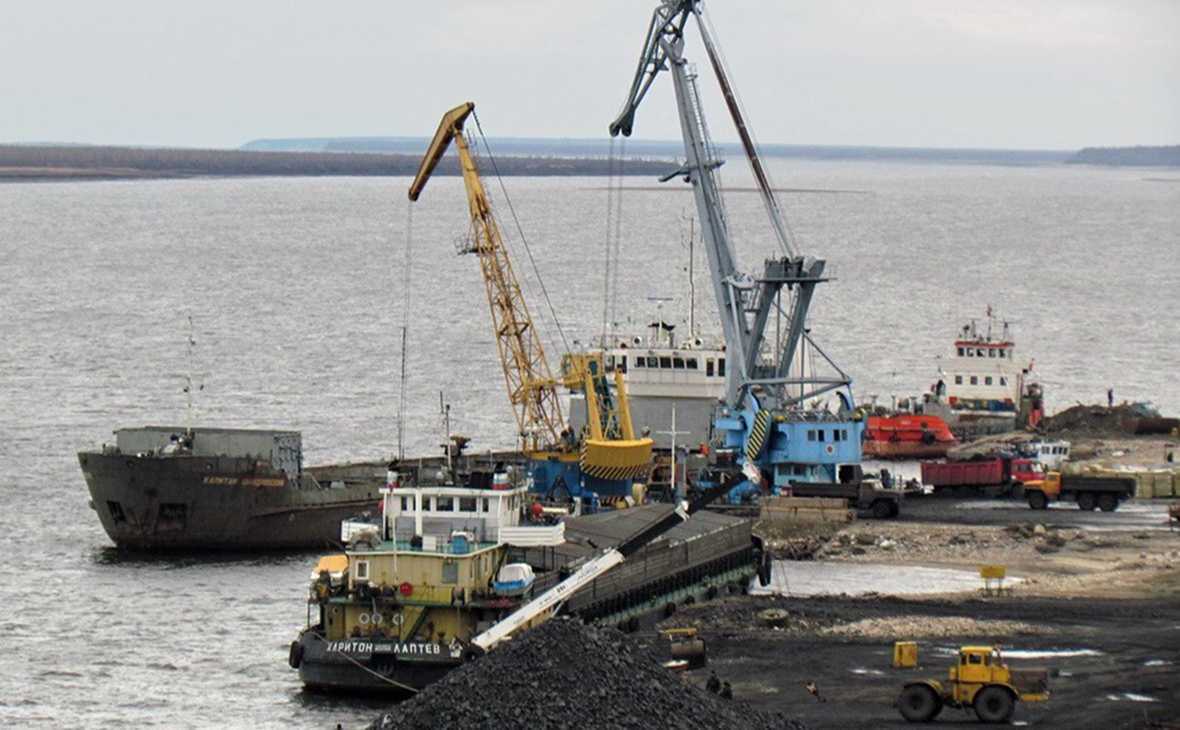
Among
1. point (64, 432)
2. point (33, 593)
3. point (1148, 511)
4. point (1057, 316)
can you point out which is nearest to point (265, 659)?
point (33, 593)

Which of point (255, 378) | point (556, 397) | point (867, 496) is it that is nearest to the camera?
point (867, 496)

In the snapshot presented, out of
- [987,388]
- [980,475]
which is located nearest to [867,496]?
[980,475]

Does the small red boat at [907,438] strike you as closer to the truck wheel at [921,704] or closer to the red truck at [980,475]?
the red truck at [980,475]

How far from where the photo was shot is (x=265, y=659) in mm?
51438

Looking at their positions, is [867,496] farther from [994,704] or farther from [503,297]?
[994,704]

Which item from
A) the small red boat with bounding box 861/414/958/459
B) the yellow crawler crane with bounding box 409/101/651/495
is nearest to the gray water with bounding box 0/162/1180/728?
the yellow crawler crane with bounding box 409/101/651/495

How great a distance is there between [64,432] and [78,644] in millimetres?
36083

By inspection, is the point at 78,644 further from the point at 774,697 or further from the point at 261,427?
the point at 261,427

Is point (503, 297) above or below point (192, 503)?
above

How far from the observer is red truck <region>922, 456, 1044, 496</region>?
249 ft

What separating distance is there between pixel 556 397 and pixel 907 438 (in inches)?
835

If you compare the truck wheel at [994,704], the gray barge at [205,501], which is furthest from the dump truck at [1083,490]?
the truck wheel at [994,704]

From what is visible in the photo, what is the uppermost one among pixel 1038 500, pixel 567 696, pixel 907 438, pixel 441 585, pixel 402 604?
pixel 907 438

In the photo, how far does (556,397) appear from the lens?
73625mm
